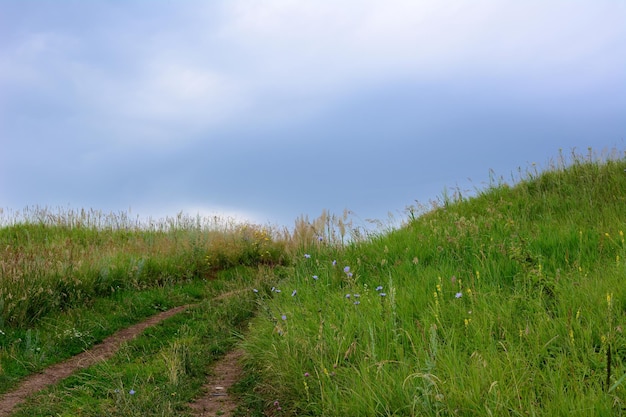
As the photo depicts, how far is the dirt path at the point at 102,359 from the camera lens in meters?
5.79

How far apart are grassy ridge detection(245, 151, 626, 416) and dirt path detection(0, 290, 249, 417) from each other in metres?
0.45

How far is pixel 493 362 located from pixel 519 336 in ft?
3.11

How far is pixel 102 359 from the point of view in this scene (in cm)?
702

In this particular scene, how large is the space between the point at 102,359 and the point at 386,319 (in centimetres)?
397

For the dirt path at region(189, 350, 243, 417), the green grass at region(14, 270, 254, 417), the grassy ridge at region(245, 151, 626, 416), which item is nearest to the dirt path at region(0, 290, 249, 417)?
the dirt path at region(189, 350, 243, 417)

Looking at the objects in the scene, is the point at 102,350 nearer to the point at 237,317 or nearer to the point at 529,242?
the point at 237,317

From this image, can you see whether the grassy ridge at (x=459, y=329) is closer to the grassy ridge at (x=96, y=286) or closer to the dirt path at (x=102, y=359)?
the dirt path at (x=102, y=359)

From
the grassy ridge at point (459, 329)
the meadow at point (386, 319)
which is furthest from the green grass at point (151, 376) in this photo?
the grassy ridge at point (459, 329)

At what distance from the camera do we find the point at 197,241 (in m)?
14.8

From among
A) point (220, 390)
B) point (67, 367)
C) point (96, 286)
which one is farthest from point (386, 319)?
point (96, 286)

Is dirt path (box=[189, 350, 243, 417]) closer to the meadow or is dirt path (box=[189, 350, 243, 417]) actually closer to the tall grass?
the meadow

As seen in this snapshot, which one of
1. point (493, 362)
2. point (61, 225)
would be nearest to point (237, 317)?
point (493, 362)

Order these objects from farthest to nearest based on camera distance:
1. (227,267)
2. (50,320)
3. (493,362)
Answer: (227,267) → (50,320) → (493,362)

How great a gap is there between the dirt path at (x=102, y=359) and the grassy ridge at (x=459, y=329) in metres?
0.45
